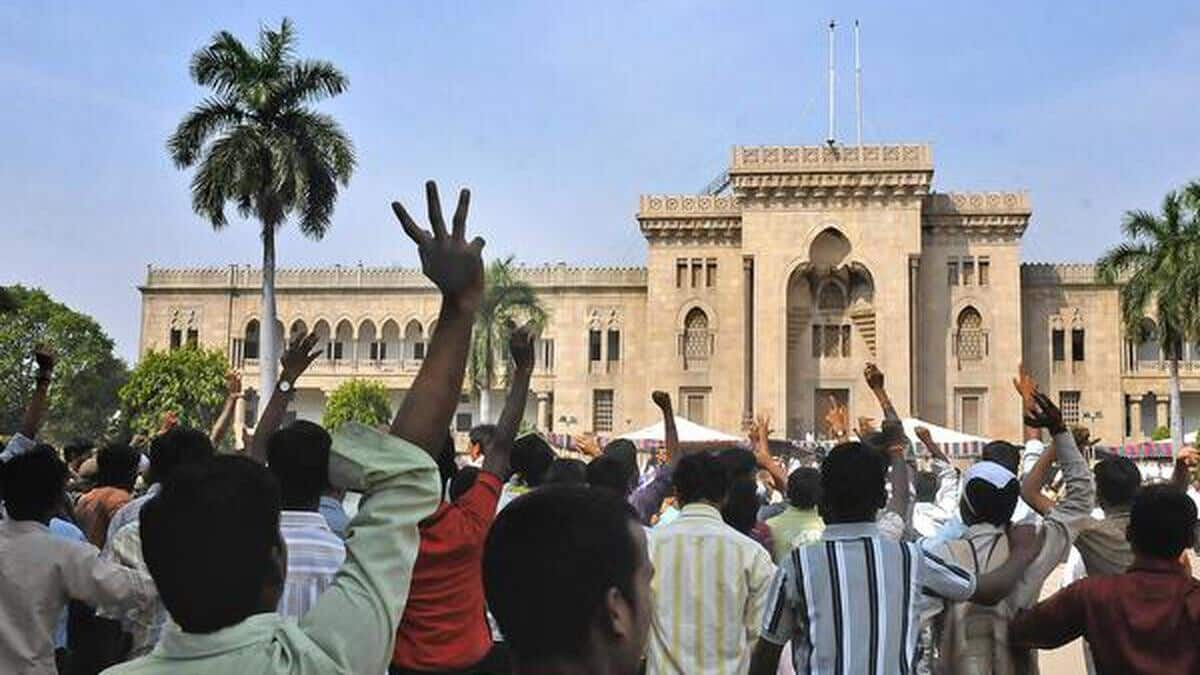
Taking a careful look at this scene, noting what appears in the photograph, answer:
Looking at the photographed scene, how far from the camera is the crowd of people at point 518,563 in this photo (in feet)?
6.79

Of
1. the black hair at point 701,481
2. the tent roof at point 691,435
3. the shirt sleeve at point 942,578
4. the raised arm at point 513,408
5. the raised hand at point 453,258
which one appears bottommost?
the tent roof at point 691,435

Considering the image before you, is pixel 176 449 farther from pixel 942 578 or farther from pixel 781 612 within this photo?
pixel 942 578

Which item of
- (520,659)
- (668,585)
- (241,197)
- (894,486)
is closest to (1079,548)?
(894,486)

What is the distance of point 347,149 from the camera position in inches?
1094

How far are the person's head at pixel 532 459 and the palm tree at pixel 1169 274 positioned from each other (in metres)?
34.0

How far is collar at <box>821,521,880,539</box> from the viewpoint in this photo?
3.88 meters

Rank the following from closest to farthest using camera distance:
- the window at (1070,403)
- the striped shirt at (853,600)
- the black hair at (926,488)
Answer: the striped shirt at (853,600) < the black hair at (926,488) < the window at (1070,403)

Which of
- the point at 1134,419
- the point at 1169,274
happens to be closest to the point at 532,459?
the point at 1169,274

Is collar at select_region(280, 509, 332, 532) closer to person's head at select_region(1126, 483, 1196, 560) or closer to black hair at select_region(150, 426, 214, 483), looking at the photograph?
black hair at select_region(150, 426, 214, 483)

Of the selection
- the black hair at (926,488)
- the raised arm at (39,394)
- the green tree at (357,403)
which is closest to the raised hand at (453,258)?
the raised arm at (39,394)

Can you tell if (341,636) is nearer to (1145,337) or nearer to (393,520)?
(393,520)

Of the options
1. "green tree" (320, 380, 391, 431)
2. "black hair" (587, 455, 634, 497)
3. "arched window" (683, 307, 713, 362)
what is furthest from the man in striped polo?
"green tree" (320, 380, 391, 431)

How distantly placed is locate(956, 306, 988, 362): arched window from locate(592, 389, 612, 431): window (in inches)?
563

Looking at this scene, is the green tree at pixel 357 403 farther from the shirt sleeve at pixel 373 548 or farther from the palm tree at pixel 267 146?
the shirt sleeve at pixel 373 548
